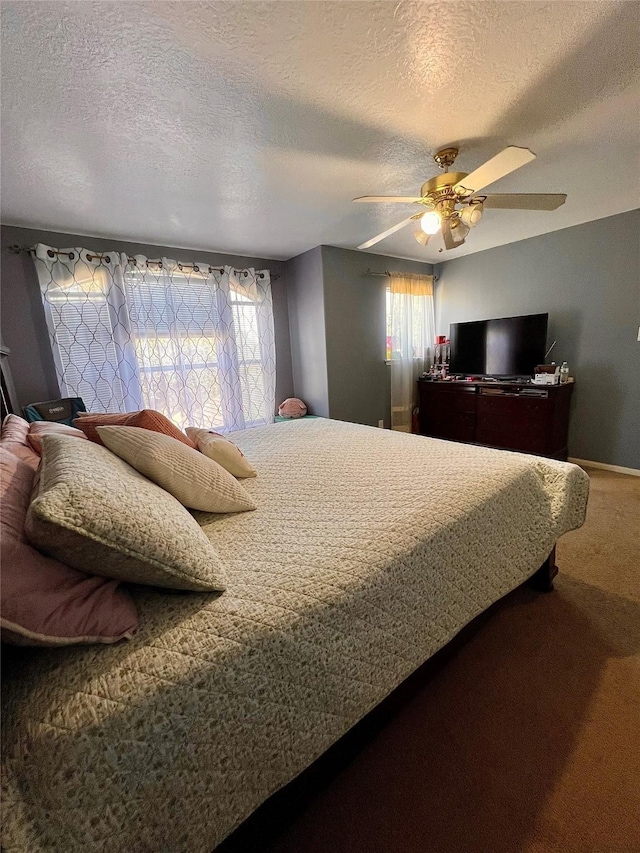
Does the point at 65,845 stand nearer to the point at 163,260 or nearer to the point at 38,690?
the point at 38,690

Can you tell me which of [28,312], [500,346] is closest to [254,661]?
[28,312]

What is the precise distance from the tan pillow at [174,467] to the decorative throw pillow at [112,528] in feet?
0.53

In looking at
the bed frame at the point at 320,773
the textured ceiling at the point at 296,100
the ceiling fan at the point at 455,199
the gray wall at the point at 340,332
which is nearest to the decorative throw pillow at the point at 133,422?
the bed frame at the point at 320,773

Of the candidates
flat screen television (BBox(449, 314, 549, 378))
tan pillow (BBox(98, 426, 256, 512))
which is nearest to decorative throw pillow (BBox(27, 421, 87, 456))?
tan pillow (BBox(98, 426, 256, 512))

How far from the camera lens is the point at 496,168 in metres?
1.61

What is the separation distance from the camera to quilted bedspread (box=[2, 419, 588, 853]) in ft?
1.87

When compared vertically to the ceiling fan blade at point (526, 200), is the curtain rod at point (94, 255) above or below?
above

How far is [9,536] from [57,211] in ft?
9.41

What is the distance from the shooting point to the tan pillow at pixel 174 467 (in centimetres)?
110

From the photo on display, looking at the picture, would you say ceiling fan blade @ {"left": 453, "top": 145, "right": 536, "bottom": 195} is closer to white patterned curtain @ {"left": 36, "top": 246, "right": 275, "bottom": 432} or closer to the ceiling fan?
the ceiling fan

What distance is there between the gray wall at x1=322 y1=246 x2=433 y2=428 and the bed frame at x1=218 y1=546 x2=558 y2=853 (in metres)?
2.89

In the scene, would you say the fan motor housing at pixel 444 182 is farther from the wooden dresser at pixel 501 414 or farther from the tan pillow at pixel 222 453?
the wooden dresser at pixel 501 414

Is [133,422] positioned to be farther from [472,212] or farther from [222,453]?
[472,212]

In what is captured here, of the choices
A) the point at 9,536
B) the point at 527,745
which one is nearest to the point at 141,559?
the point at 9,536
